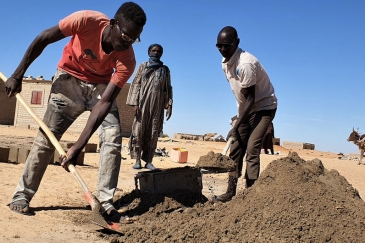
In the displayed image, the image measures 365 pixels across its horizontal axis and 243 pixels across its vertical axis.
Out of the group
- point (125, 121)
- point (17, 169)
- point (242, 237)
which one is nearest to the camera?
point (242, 237)

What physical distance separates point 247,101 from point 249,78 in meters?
0.27

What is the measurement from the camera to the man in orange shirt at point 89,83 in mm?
3627

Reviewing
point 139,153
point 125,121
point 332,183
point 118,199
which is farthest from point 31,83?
point 332,183

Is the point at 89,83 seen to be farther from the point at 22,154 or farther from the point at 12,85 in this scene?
the point at 22,154

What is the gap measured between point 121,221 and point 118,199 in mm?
934

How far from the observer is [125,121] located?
73.5ft

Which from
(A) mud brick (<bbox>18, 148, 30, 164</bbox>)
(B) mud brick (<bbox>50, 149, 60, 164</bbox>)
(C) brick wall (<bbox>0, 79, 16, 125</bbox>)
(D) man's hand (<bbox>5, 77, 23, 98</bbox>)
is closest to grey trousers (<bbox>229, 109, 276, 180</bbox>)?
(D) man's hand (<bbox>5, 77, 23, 98</bbox>)

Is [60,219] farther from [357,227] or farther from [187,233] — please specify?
[357,227]

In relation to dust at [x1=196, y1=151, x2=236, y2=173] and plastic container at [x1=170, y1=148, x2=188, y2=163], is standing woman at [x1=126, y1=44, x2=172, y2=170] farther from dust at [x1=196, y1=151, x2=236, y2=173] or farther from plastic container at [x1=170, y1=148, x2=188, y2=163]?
dust at [x1=196, y1=151, x2=236, y2=173]

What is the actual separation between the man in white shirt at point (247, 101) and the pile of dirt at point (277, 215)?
819 mm

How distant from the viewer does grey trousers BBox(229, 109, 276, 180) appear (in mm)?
5031

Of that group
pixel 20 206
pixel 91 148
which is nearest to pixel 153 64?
pixel 91 148

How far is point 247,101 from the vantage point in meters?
4.89

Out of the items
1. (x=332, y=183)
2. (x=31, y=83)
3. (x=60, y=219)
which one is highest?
(x=31, y=83)
